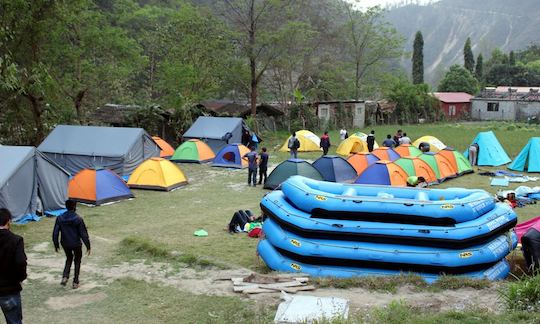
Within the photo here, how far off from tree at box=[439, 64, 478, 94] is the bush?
5422cm

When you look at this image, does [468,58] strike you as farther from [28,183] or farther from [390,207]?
[390,207]

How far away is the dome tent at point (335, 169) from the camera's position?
16672 mm

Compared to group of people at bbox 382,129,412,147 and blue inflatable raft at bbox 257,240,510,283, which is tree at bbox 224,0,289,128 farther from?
blue inflatable raft at bbox 257,240,510,283

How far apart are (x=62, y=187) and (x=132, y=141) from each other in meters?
4.99

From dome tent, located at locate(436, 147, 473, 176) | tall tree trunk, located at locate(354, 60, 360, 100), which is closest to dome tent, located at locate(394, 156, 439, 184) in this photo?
dome tent, located at locate(436, 147, 473, 176)

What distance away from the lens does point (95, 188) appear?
47.4 ft

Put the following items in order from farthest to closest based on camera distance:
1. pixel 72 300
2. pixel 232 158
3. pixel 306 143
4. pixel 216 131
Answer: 1. pixel 306 143
2. pixel 216 131
3. pixel 232 158
4. pixel 72 300

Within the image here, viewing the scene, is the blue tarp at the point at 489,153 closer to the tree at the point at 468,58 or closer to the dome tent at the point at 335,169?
the dome tent at the point at 335,169

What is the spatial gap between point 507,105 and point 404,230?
4463 cm

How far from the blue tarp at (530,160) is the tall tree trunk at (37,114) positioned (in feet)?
57.6

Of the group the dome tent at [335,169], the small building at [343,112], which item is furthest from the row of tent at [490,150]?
the small building at [343,112]

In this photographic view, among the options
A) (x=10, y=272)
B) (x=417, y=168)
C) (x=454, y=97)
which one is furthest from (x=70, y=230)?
(x=454, y=97)

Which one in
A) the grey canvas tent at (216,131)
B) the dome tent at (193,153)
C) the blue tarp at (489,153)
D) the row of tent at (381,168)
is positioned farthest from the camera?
the grey canvas tent at (216,131)

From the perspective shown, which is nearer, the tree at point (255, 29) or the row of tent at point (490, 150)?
the row of tent at point (490, 150)
